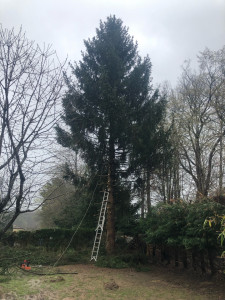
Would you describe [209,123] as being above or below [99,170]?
above

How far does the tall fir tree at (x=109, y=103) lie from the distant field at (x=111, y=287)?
316cm

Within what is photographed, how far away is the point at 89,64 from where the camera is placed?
12688 mm

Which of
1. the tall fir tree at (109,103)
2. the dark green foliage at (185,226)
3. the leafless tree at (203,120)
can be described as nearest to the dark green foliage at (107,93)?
the tall fir tree at (109,103)

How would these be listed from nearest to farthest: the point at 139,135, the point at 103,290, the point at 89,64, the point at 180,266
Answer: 1. the point at 103,290
2. the point at 180,266
3. the point at 139,135
4. the point at 89,64

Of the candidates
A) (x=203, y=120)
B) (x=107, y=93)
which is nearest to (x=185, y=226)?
(x=107, y=93)

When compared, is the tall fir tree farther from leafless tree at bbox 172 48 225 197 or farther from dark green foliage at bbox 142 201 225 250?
leafless tree at bbox 172 48 225 197

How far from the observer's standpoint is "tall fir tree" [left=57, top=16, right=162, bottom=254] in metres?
11.1

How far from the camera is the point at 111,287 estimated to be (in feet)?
22.9

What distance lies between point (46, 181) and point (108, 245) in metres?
9.42

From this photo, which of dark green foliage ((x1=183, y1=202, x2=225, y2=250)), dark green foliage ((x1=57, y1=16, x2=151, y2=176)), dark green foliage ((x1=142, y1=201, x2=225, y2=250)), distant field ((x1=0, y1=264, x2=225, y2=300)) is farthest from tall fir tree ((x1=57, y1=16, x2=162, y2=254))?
dark green foliage ((x1=183, y1=202, x2=225, y2=250))

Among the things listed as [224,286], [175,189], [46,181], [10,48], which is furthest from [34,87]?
[175,189]

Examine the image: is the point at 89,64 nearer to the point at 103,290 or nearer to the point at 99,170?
the point at 99,170

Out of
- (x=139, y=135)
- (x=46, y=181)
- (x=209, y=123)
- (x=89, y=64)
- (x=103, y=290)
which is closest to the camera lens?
(x=46, y=181)

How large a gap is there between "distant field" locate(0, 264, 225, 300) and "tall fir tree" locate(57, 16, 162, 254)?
3.16m
